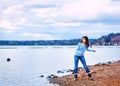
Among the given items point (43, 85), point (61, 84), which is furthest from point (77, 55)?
point (43, 85)

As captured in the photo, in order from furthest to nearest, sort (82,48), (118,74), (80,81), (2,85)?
(2,85), (118,74), (80,81), (82,48)

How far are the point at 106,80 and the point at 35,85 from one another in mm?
10346

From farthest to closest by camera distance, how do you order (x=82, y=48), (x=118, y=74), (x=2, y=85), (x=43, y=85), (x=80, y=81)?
(x=2, y=85)
(x=43, y=85)
(x=118, y=74)
(x=80, y=81)
(x=82, y=48)

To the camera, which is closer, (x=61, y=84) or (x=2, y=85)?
(x=61, y=84)

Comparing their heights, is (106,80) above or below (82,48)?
below

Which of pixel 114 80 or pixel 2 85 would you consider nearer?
pixel 114 80

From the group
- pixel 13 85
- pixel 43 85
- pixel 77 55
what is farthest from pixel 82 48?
pixel 13 85

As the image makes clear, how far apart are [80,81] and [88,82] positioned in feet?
3.96

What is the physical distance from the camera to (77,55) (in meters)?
27.1

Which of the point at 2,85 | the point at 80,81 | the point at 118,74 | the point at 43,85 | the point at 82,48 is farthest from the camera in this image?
the point at 2,85

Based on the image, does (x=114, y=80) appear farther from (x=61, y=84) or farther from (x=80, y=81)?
(x=61, y=84)

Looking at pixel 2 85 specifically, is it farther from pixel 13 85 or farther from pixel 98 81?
pixel 98 81

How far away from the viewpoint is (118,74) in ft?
103

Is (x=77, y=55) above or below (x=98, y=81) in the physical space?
above
